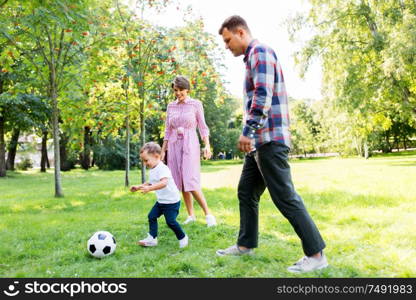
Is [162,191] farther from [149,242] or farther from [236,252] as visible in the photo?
[236,252]

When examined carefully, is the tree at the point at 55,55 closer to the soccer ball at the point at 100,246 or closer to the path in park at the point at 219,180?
the path in park at the point at 219,180

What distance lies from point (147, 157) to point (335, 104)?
65.1 feet

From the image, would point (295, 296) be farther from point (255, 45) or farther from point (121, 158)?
point (121, 158)

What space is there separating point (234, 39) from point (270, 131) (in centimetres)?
99

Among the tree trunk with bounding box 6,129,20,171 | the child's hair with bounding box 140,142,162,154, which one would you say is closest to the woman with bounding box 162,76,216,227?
the child's hair with bounding box 140,142,162,154

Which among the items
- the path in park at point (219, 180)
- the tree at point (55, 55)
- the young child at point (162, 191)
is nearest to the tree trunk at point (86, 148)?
the path in park at point (219, 180)

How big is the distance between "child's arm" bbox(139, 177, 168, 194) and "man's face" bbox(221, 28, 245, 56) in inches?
68.2

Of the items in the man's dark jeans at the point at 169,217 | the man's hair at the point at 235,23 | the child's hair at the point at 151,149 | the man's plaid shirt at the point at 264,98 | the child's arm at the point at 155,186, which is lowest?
the man's dark jeans at the point at 169,217

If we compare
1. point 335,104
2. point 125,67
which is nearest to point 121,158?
point 335,104

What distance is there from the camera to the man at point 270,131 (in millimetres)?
3549

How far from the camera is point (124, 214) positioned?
771 cm

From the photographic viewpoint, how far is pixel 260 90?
140 inches

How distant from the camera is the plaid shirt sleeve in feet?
11.6

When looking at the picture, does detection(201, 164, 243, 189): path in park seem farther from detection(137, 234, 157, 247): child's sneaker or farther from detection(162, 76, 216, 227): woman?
detection(137, 234, 157, 247): child's sneaker
